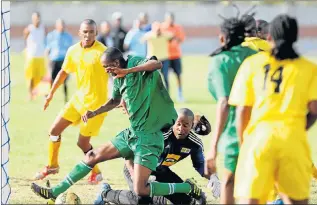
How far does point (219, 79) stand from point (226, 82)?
0.06m

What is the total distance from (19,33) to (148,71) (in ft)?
126

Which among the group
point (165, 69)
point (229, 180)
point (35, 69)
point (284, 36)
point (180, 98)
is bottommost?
point (180, 98)

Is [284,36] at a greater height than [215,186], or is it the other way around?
[284,36]

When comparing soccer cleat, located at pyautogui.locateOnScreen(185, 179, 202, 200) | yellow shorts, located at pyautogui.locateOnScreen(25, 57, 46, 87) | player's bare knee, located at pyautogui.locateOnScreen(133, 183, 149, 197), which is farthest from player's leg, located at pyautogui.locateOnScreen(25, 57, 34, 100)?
player's bare knee, located at pyautogui.locateOnScreen(133, 183, 149, 197)

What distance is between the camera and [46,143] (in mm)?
14695

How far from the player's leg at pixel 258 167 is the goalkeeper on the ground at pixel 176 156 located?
2.65 metres

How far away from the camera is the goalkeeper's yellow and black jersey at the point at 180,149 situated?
9.34m

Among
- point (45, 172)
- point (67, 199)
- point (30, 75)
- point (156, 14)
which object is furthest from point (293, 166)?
point (156, 14)

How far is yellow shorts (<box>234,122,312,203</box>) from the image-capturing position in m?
6.43

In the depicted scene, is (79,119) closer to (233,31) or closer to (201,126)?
(201,126)

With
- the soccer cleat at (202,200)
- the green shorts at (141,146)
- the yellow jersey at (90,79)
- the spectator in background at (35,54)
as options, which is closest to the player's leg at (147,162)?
the green shorts at (141,146)

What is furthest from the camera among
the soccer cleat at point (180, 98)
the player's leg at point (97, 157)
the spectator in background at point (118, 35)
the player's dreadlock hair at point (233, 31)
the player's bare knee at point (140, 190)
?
the spectator in background at point (118, 35)

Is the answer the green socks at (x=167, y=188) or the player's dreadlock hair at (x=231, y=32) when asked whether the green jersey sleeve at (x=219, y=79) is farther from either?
the green socks at (x=167, y=188)

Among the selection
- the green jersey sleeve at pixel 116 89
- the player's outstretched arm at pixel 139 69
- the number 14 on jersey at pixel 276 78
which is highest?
the number 14 on jersey at pixel 276 78
